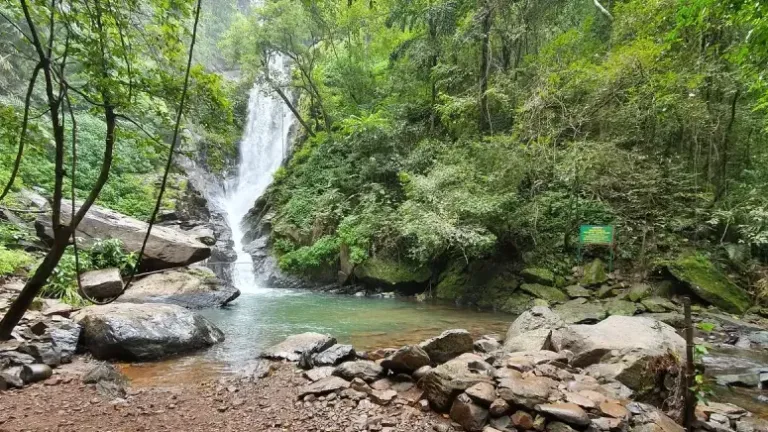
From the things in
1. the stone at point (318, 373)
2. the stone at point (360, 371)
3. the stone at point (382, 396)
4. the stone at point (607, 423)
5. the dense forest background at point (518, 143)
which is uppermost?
the dense forest background at point (518, 143)

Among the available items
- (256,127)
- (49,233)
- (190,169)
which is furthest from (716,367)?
(256,127)

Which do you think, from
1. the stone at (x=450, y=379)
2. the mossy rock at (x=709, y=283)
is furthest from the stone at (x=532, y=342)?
the mossy rock at (x=709, y=283)

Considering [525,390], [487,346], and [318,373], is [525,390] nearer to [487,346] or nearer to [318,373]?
[487,346]

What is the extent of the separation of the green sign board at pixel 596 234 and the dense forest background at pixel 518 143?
0.74 meters

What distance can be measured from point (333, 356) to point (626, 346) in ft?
12.7

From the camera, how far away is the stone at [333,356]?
5812 millimetres

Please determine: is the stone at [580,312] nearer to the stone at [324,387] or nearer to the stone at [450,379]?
the stone at [450,379]

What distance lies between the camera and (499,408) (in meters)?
3.96

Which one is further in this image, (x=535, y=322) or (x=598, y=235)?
(x=598, y=235)

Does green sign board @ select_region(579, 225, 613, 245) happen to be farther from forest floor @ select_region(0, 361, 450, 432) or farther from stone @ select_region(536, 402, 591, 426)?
forest floor @ select_region(0, 361, 450, 432)

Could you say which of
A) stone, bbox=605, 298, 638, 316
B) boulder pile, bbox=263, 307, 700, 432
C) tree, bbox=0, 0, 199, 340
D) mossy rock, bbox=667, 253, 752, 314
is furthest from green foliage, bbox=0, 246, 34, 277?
mossy rock, bbox=667, 253, 752, 314

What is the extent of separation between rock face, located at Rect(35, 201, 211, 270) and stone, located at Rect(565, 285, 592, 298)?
978 cm

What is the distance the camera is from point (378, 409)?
4.34 metres

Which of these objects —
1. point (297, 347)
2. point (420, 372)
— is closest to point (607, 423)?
point (420, 372)
